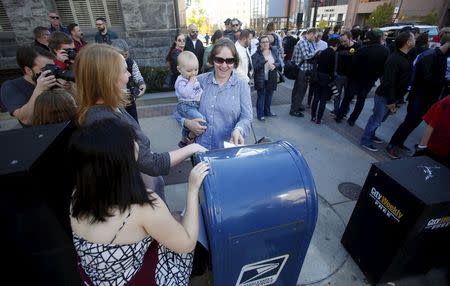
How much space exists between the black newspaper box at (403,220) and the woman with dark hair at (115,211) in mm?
1604

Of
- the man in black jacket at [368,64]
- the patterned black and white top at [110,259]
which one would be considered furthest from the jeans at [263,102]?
the patterned black and white top at [110,259]

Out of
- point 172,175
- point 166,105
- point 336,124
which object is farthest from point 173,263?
point 166,105

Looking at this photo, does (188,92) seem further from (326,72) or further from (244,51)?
(326,72)

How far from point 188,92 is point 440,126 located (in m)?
2.69

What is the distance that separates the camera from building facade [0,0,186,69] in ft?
26.8

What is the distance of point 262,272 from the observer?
1.68 metres

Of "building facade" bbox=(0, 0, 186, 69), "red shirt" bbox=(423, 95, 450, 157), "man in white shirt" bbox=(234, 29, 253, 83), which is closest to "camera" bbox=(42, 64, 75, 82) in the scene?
"man in white shirt" bbox=(234, 29, 253, 83)

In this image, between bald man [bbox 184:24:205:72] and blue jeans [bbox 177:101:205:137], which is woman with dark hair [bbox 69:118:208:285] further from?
bald man [bbox 184:24:205:72]

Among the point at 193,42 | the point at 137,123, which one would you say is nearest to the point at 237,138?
the point at 137,123

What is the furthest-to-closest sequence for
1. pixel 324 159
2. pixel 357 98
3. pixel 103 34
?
pixel 103 34
pixel 357 98
pixel 324 159

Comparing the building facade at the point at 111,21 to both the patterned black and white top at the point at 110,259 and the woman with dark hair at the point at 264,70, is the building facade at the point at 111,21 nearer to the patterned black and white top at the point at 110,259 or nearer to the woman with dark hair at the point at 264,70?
the woman with dark hair at the point at 264,70

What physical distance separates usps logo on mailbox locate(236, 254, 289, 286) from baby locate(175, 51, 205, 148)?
128cm

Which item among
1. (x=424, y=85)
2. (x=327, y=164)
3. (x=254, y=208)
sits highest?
(x=254, y=208)

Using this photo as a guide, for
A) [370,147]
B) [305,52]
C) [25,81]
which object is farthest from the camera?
[305,52]
